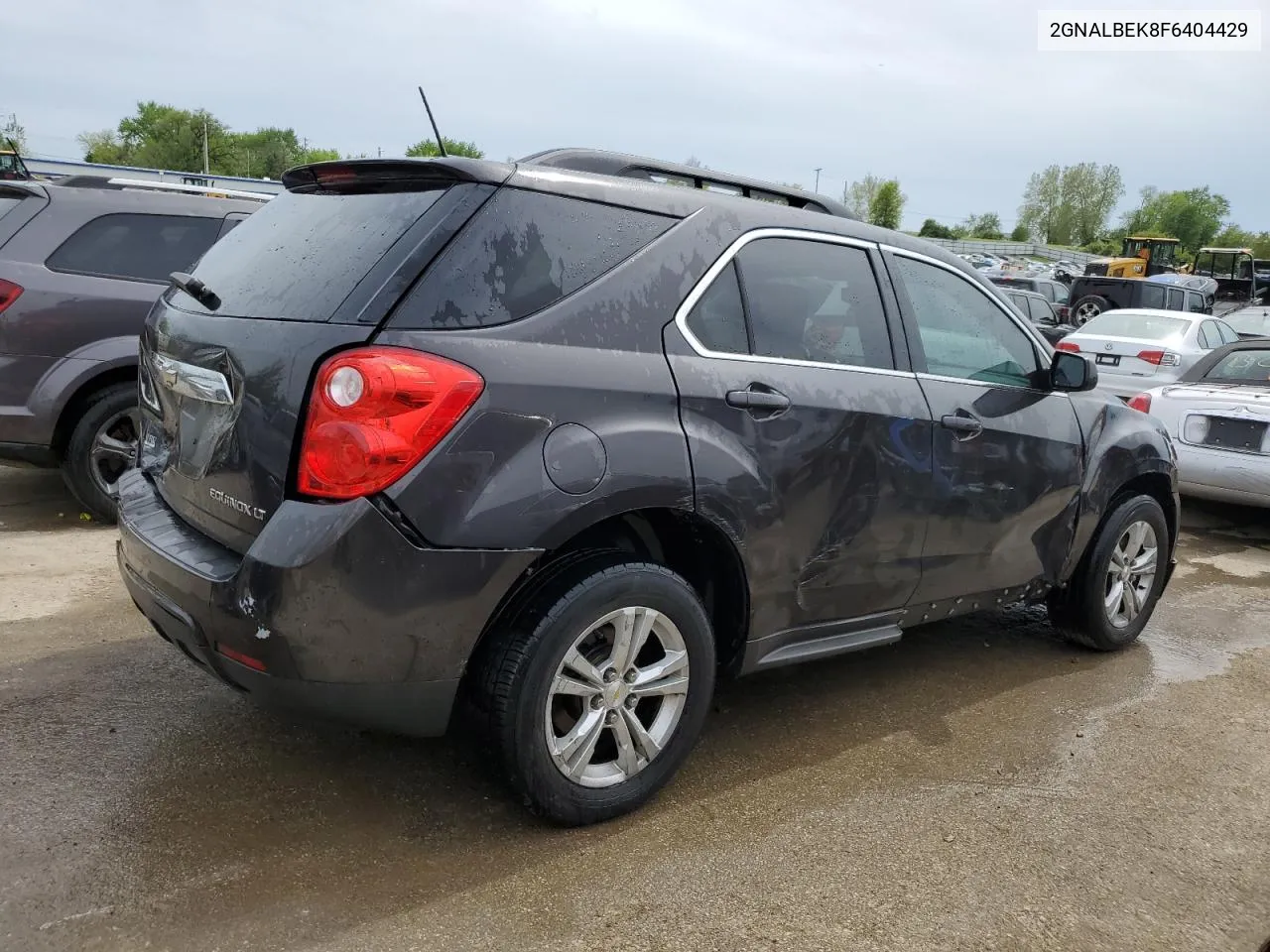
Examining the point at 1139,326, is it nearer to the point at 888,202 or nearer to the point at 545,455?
the point at 545,455

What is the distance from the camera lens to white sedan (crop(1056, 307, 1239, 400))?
435 inches

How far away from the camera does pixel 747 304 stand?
318 cm

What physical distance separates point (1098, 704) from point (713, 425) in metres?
2.31

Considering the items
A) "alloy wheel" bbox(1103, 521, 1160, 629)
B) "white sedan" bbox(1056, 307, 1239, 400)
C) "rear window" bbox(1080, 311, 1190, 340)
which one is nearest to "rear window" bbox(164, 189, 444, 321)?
"alloy wheel" bbox(1103, 521, 1160, 629)

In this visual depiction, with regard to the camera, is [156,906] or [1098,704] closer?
[156,906]

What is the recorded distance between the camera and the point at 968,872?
2863 millimetres

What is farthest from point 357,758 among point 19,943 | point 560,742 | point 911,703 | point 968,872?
point 911,703

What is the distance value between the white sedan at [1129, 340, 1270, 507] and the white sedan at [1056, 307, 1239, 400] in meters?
3.08

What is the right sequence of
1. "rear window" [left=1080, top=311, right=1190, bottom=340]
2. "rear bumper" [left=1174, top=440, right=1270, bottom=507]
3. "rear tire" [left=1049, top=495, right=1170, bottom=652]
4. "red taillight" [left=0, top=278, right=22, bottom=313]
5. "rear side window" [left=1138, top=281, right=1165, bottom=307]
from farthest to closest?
"rear side window" [left=1138, top=281, right=1165, bottom=307] < "rear window" [left=1080, top=311, right=1190, bottom=340] < "rear bumper" [left=1174, top=440, right=1270, bottom=507] < "red taillight" [left=0, top=278, right=22, bottom=313] < "rear tire" [left=1049, top=495, right=1170, bottom=652]

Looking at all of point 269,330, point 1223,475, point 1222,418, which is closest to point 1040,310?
point 1222,418

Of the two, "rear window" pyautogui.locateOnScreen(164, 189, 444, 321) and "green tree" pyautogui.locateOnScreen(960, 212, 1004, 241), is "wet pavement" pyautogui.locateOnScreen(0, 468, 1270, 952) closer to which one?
"rear window" pyautogui.locateOnScreen(164, 189, 444, 321)

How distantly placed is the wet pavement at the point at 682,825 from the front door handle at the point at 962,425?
3.55 feet

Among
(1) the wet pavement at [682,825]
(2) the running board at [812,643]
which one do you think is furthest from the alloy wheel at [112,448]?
(2) the running board at [812,643]

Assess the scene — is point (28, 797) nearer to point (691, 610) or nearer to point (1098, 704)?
point (691, 610)
